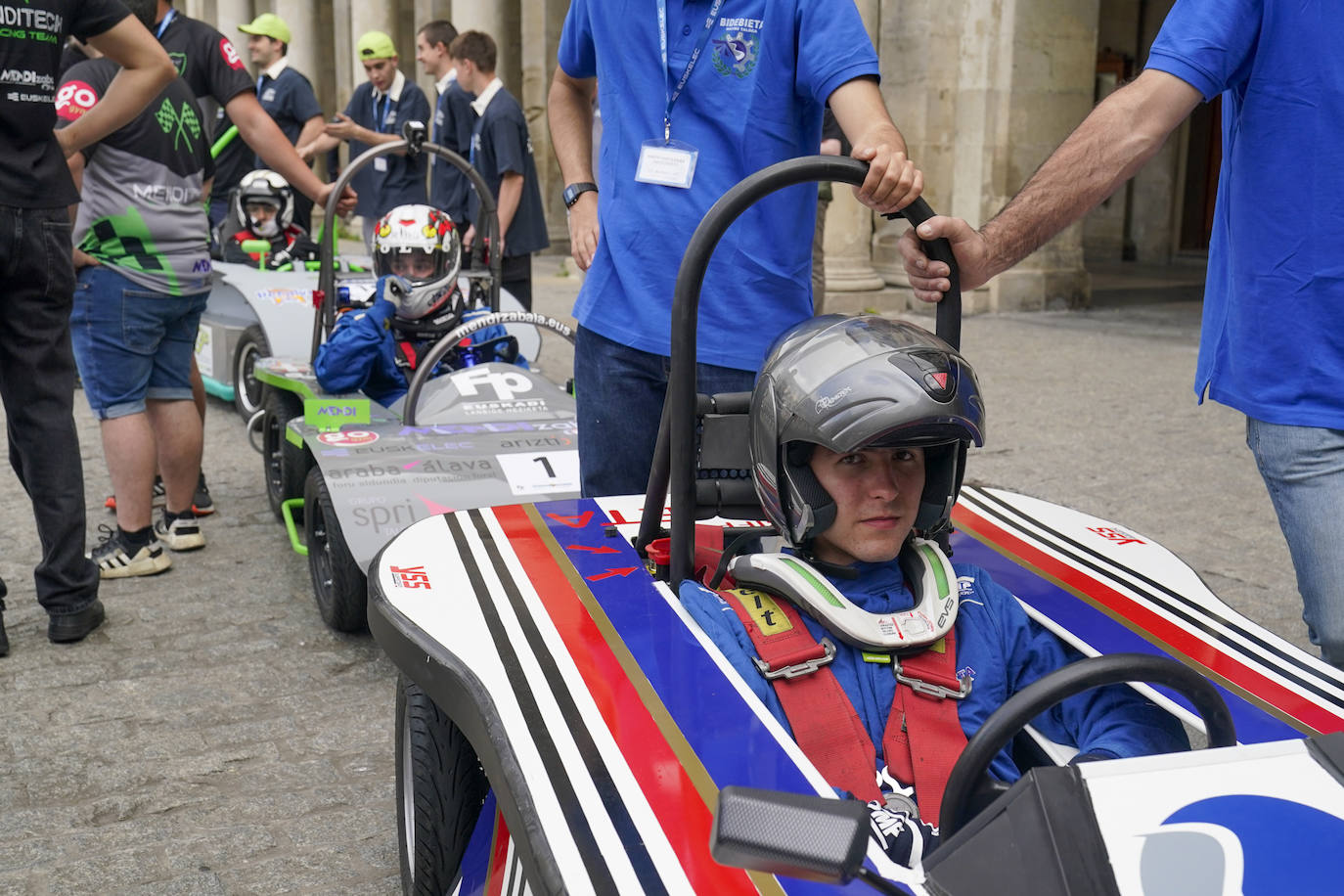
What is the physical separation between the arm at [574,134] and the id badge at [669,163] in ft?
1.04

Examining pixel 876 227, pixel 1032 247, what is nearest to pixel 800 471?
pixel 1032 247

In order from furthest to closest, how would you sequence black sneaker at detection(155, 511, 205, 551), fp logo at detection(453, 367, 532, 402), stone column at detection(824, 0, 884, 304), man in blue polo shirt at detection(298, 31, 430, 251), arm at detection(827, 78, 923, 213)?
1. stone column at detection(824, 0, 884, 304)
2. man in blue polo shirt at detection(298, 31, 430, 251)
3. black sneaker at detection(155, 511, 205, 551)
4. fp logo at detection(453, 367, 532, 402)
5. arm at detection(827, 78, 923, 213)

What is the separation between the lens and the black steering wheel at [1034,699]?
5.29ft

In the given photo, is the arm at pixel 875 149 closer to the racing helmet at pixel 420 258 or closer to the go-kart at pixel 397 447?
the go-kart at pixel 397 447

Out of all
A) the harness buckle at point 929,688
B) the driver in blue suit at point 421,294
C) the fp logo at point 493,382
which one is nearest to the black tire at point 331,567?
the fp logo at point 493,382

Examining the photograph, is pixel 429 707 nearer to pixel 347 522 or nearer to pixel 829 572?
pixel 829 572

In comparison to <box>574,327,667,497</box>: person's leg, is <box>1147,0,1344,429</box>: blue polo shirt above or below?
above

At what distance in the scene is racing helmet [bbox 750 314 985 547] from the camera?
2.04m

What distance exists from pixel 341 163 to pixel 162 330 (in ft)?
60.5

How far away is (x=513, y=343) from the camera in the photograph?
18.8 ft

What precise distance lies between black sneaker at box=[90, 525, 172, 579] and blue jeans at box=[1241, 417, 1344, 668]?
3727mm

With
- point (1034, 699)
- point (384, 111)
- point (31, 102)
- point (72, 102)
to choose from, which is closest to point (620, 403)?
point (1034, 699)

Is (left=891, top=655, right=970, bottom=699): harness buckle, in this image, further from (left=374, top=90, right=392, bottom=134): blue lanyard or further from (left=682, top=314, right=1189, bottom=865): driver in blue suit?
(left=374, top=90, right=392, bottom=134): blue lanyard

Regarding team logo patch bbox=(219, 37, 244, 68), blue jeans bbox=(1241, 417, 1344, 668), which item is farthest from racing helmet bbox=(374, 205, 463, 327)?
blue jeans bbox=(1241, 417, 1344, 668)
